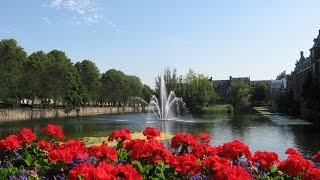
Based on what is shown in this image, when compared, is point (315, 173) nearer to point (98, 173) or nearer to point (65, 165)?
point (98, 173)

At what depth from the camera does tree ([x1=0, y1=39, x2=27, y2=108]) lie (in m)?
65.8

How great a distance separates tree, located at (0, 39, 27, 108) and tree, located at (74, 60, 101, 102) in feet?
129

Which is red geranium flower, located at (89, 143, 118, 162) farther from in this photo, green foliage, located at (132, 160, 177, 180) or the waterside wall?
the waterside wall

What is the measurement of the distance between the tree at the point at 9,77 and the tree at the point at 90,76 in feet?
129

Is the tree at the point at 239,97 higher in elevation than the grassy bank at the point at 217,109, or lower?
higher

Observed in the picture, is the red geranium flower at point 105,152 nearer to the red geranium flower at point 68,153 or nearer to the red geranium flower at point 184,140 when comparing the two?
the red geranium flower at point 68,153

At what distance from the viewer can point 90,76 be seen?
120 meters

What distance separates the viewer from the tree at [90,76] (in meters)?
115

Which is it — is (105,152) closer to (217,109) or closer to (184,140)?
(184,140)

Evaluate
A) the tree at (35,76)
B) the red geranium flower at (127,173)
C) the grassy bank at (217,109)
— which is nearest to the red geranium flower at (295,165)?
the red geranium flower at (127,173)

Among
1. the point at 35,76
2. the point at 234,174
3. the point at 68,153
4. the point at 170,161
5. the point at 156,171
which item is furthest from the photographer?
the point at 35,76

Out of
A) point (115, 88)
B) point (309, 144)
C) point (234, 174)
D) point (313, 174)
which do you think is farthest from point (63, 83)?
point (234, 174)

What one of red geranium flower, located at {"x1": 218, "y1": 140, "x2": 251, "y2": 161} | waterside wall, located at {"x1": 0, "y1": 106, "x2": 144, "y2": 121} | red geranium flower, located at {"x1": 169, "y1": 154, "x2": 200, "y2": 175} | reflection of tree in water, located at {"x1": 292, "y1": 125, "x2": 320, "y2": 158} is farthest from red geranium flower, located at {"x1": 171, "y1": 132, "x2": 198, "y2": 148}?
waterside wall, located at {"x1": 0, "y1": 106, "x2": 144, "y2": 121}

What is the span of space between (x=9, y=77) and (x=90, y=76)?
2113 inches
